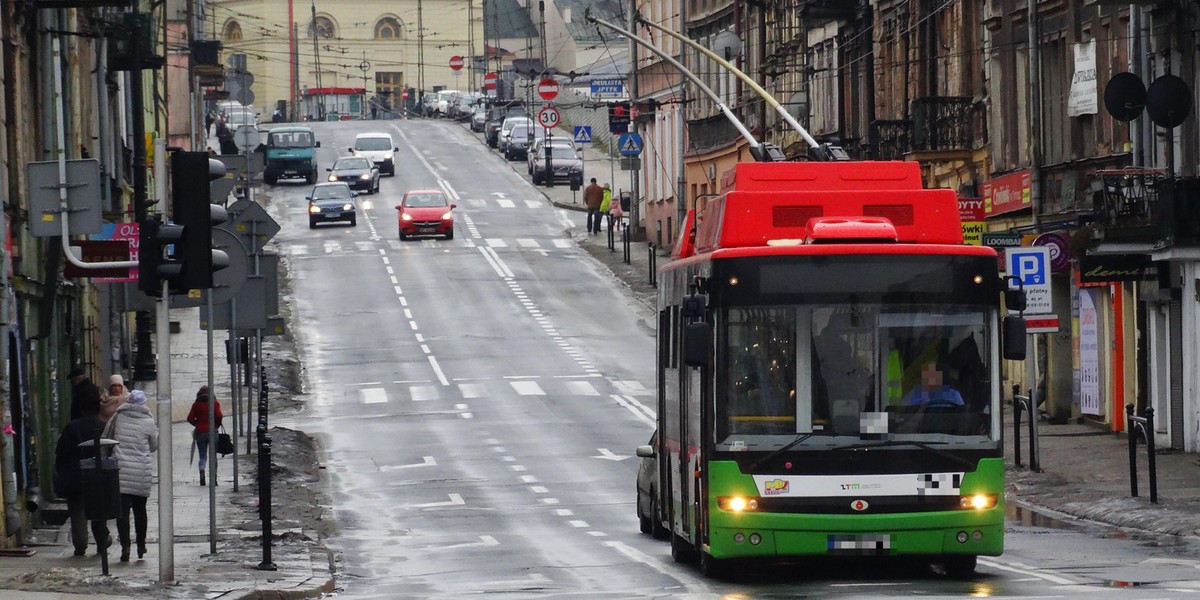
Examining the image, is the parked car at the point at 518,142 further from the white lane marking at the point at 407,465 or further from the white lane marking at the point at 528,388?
the white lane marking at the point at 407,465

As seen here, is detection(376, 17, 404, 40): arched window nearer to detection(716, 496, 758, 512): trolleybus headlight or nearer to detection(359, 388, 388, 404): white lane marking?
detection(359, 388, 388, 404): white lane marking

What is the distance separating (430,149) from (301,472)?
73.6 metres

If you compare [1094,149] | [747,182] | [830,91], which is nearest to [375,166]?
[830,91]

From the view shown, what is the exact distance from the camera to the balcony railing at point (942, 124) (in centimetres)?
4053

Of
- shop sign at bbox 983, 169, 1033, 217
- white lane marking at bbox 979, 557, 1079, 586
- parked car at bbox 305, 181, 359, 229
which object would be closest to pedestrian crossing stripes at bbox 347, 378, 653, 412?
shop sign at bbox 983, 169, 1033, 217

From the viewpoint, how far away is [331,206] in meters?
68.4

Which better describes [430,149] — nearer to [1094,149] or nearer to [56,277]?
[1094,149]

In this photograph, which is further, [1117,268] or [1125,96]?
[1117,268]

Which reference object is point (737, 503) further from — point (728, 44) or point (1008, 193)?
point (728, 44)

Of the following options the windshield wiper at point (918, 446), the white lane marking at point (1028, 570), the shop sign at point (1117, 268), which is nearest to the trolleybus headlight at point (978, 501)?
the windshield wiper at point (918, 446)

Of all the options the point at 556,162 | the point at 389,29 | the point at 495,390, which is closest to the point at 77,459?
the point at 495,390

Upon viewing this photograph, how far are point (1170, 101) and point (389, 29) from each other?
11625 centimetres

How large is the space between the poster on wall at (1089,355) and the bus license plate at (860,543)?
18817 millimetres

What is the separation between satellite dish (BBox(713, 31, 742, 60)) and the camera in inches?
2173
